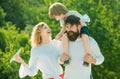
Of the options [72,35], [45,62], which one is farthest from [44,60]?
[72,35]

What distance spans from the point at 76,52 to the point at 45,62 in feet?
1.74

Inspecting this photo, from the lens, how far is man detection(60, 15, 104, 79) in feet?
16.6

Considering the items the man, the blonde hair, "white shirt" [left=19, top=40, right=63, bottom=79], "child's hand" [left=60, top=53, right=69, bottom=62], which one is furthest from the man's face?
the blonde hair

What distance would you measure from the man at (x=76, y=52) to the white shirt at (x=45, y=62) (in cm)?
36

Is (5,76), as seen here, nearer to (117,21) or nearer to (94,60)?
(117,21)

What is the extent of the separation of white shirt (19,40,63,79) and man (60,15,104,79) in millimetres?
361

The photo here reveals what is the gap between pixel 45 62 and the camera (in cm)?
544

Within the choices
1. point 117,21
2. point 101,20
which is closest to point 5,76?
point 101,20

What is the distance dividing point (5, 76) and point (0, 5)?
59.2 feet

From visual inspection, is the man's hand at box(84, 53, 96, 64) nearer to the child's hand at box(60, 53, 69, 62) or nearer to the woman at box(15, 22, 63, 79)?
the child's hand at box(60, 53, 69, 62)

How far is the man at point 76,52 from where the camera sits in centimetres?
505

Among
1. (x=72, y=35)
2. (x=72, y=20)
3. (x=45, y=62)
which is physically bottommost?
(x=45, y=62)

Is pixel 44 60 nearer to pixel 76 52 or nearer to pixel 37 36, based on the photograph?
pixel 37 36

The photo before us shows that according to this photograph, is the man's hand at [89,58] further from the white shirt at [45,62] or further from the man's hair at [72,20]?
the white shirt at [45,62]
